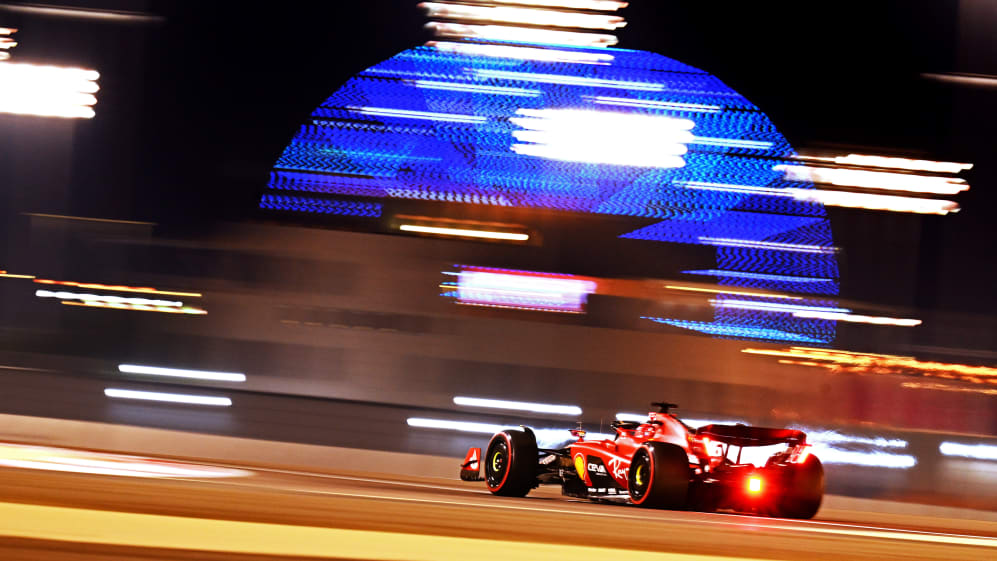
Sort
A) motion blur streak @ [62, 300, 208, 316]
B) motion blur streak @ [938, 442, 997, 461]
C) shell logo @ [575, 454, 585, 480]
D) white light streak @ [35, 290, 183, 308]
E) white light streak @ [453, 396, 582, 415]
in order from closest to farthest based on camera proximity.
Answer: shell logo @ [575, 454, 585, 480]
motion blur streak @ [938, 442, 997, 461]
white light streak @ [453, 396, 582, 415]
motion blur streak @ [62, 300, 208, 316]
white light streak @ [35, 290, 183, 308]

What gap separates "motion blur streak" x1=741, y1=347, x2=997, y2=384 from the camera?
11.0 m

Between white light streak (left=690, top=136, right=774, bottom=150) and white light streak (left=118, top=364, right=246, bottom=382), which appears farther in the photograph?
white light streak (left=690, top=136, right=774, bottom=150)

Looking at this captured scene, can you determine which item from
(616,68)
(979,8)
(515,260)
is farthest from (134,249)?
(979,8)

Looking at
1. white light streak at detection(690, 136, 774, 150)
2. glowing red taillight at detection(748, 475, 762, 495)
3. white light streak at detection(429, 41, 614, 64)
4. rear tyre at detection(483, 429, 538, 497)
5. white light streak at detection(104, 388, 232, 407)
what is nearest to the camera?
glowing red taillight at detection(748, 475, 762, 495)

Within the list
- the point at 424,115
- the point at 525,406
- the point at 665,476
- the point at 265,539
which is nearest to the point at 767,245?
the point at 424,115

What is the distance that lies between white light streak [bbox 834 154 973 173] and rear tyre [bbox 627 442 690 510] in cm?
1162

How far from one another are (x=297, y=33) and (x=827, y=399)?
36.5 feet

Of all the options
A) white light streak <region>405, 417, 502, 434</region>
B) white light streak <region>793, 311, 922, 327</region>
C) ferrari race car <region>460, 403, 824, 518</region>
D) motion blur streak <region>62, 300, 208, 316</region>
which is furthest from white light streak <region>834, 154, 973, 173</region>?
ferrari race car <region>460, 403, 824, 518</region>

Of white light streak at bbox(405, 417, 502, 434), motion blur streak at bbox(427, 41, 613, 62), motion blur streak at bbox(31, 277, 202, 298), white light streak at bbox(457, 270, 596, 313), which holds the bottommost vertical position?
white light streak at bbox(405, 417, 502, 434)

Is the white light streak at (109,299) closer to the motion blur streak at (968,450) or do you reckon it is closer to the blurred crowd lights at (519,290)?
the blurred crowd lights at (519,290)

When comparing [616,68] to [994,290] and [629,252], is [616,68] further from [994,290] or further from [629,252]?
[994,290]

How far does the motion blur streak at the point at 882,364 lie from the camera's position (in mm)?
10969

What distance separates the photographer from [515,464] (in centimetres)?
Result: 648

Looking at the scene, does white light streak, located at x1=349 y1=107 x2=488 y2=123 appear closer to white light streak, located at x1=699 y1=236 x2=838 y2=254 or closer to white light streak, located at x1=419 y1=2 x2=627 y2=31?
white light streak, located at x1=419 y1=2 x2=627 y2=31
